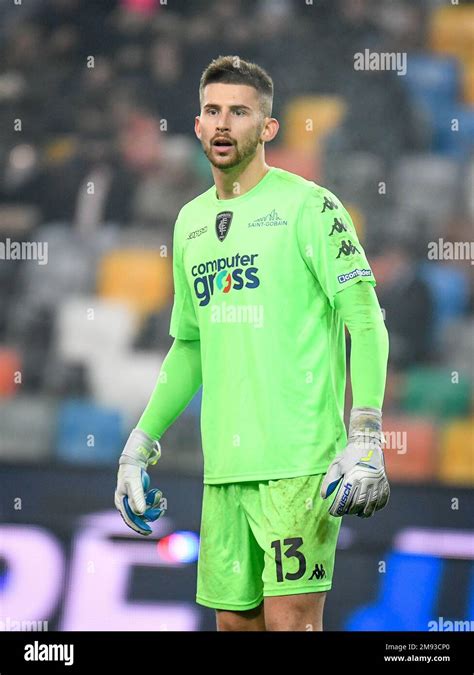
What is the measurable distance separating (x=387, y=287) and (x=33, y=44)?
210 cm

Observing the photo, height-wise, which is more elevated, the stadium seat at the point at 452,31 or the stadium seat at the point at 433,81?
the stadium seat at the point at 452,31

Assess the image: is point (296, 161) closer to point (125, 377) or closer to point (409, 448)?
point (125, 377)

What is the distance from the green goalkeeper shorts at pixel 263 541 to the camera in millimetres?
2455

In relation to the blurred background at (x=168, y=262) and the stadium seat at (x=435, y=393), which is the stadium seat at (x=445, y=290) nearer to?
the blurred background at (x=168, y=262)

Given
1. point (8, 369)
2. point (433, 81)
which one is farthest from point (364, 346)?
point (433, 81)

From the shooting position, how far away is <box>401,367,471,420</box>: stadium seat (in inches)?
172

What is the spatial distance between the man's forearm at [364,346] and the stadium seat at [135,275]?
2.38 meters

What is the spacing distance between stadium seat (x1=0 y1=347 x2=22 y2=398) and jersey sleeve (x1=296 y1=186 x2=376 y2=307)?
8.01ft

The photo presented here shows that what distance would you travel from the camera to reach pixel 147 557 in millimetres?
3842

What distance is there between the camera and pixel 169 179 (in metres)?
5.03

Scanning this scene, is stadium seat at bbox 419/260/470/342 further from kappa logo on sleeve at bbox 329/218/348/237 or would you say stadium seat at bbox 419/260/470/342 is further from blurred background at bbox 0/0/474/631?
kappa logo on sleeve at bbox 329/218/348/237

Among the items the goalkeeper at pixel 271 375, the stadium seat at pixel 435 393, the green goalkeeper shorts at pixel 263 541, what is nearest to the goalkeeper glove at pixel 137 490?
the goalkeeper at pixel 271 375

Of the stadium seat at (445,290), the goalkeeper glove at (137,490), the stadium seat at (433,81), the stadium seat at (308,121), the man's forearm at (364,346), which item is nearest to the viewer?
the man's forearm at (364,346)

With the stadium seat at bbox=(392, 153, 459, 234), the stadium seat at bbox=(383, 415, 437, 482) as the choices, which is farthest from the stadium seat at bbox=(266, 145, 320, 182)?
the stadium seat at bbox=(383, 415, 437, 482)
